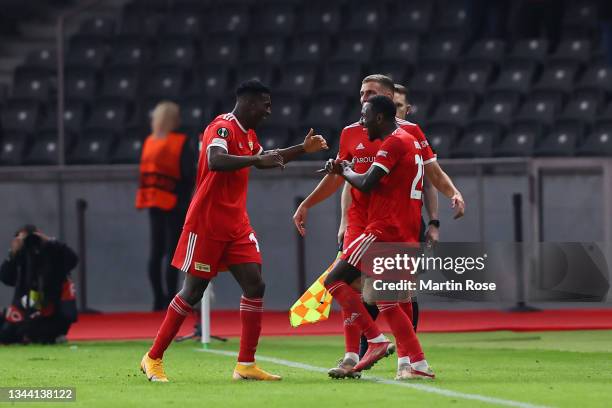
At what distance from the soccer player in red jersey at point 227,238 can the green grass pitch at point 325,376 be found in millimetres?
243

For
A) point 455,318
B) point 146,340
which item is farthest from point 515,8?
point 146,340

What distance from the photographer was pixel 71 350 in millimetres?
12383

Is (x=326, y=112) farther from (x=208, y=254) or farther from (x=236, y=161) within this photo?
(x=236, y=161)

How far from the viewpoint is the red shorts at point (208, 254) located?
29.1 ft

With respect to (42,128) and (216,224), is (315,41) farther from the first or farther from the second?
(216,224)

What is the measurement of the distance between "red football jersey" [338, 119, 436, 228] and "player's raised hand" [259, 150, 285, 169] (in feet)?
1.97

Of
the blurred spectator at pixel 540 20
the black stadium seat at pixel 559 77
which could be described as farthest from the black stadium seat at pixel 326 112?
the blurred spectator at pixel 540 20

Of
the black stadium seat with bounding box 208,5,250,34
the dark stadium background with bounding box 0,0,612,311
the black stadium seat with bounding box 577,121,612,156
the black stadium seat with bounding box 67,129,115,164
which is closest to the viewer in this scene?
the dark stadium background with bounding box 0,0,612,311

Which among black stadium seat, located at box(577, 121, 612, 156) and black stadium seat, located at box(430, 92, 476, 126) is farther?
black stadium seat, located at box(430, 92, 476, 126)

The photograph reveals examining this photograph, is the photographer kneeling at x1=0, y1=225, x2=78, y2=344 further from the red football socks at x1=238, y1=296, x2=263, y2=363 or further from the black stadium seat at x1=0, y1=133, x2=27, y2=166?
the black stadium seat at x1=0, y1=133, x2=27, y2=166

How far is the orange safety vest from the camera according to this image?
16516mm

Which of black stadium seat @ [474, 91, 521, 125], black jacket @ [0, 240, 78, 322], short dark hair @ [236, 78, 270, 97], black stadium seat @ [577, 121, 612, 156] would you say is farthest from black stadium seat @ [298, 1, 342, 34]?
short dark hair @ [236, 78, 270, 97]

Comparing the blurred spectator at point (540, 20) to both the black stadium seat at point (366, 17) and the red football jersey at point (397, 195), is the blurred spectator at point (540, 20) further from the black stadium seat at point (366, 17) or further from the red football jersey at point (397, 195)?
the red football jersey at point (397, 195)

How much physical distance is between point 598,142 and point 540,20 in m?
3.44
